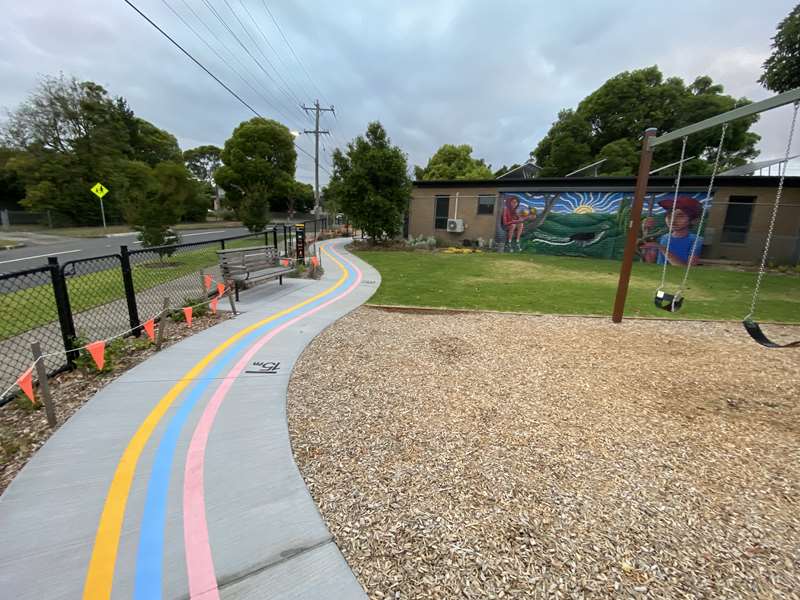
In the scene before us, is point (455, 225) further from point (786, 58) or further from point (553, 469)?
point (553, 469)

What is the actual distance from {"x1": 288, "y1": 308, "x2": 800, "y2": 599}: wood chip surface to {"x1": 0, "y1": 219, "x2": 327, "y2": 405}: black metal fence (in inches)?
116

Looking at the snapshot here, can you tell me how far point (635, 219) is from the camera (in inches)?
269

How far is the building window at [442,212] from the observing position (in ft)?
72.9

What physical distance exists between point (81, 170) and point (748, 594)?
41022 mm

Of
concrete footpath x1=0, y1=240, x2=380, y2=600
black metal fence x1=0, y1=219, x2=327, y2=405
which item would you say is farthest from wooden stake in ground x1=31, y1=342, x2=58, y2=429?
black metal fence x1=0, y1=219, x2=327, y2=405

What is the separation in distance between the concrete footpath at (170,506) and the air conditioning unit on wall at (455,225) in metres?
19.3

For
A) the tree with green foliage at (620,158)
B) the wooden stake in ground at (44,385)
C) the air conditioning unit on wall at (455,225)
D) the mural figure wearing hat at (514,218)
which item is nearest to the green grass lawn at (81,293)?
the wooden stake in ground at (44,385)

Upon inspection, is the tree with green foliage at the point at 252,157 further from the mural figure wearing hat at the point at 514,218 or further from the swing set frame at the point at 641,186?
the swing set frame at the point at 641,186

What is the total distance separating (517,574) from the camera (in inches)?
75.2

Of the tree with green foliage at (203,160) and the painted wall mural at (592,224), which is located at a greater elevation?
the tree with green foliage at (203,160)

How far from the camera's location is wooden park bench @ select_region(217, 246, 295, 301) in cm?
744

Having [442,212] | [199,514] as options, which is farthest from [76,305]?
[442,212]

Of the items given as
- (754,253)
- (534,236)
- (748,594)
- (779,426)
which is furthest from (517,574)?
(754,253)

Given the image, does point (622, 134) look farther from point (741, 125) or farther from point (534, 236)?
point (534, 236)
